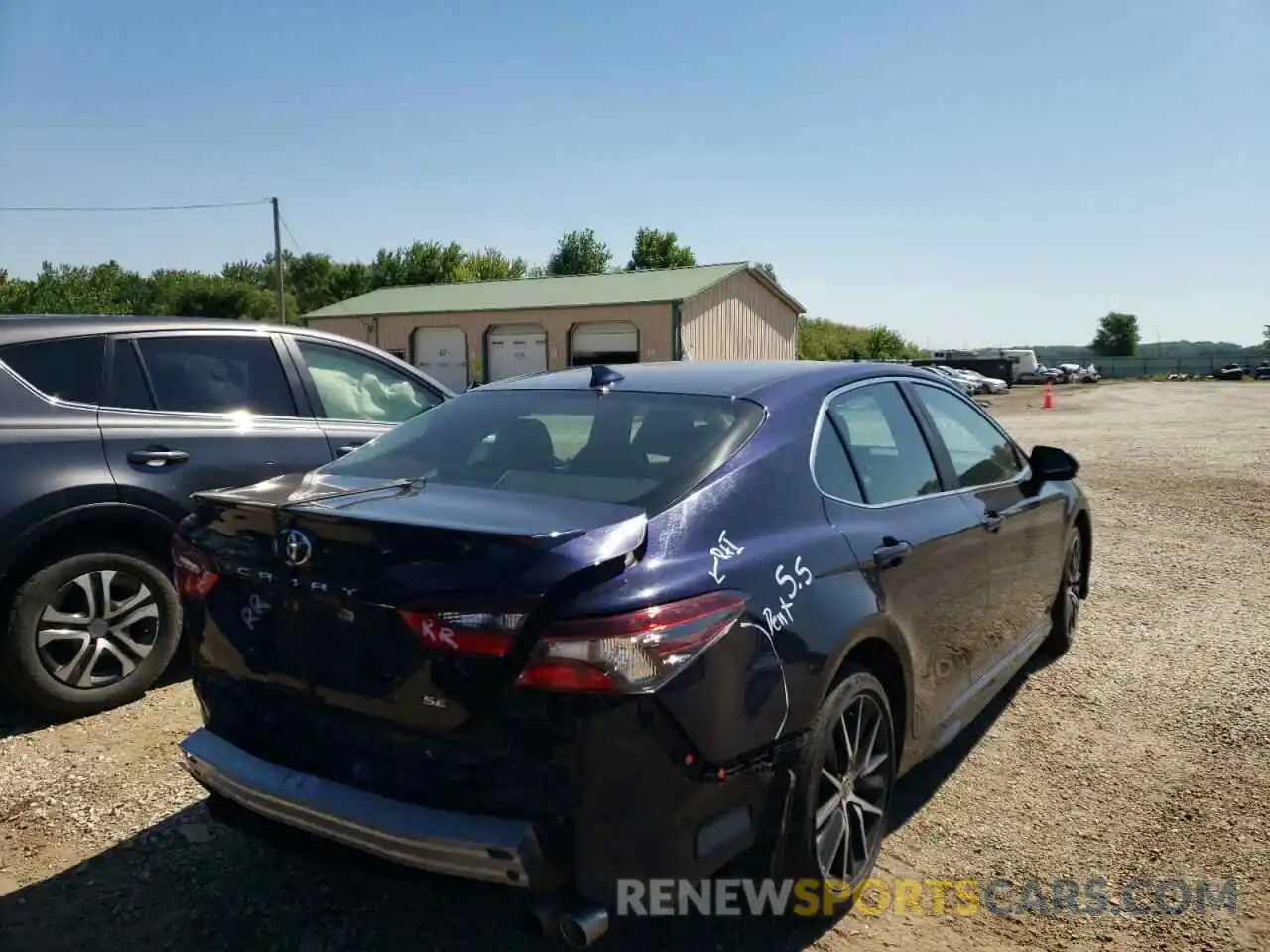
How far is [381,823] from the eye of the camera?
2172 mm

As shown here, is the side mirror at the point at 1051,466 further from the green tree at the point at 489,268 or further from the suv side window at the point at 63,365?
the green tree at the point at 489,268

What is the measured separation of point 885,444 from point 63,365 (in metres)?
3.64

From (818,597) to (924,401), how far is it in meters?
1.63

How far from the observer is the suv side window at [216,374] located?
15.5 feet

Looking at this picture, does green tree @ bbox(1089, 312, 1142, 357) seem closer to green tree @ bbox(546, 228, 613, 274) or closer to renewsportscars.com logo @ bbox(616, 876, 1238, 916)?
green tree @ bbox(546, 228, 613, 274)

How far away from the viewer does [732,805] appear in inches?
89.4

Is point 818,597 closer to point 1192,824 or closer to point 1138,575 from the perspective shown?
point 1192,824

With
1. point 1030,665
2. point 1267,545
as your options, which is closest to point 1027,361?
point 1267,545

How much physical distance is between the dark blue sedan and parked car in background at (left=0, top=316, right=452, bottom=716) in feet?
5.14

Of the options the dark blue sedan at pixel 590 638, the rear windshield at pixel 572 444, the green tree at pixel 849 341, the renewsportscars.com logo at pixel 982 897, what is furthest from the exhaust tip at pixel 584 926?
the green tree at pixel 849 341

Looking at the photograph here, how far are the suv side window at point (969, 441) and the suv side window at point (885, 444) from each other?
0.79ft

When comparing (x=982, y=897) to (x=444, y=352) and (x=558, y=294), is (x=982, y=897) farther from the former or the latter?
(x=444, y=352)

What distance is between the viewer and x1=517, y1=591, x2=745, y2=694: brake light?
205 cm

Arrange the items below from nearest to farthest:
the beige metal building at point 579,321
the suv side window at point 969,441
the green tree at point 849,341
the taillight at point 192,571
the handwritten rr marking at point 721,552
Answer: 1. the handwritten rr marking at point 721,552
2. the taillight at point 192,571
3. the suv side window at point 969,441
4. the beige metal building at point 579,321
5. the green tree at point 849,341
